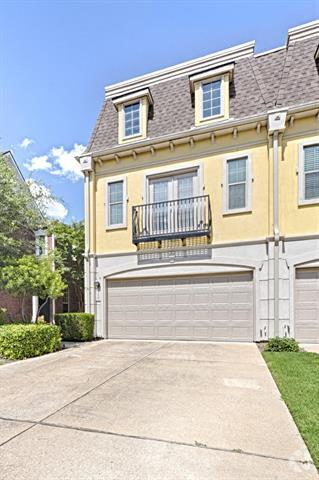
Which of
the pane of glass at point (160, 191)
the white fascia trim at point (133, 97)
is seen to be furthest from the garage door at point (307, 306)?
the white fascia trim at point (133, 97)

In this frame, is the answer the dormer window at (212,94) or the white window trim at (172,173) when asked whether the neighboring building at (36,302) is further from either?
the dormer window at (212,94)

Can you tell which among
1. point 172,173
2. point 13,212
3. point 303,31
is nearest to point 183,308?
point 172,173

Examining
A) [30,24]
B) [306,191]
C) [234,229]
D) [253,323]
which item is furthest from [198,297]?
[30,24]

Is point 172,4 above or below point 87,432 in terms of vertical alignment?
above

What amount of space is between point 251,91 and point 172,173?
347cm

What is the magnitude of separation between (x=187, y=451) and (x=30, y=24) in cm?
1044

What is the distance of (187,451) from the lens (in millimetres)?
2650

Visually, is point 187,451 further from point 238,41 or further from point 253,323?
point 238,41

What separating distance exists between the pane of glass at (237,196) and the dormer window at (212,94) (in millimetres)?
2212

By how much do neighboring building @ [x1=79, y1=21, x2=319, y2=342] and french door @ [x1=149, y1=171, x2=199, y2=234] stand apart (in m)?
0.03

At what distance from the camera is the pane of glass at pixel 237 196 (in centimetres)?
872

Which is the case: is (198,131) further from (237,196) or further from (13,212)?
(13,212)

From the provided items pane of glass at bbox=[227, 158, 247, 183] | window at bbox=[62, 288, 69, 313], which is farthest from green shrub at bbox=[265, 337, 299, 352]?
window at bbox=[62, 288, 69, 313]

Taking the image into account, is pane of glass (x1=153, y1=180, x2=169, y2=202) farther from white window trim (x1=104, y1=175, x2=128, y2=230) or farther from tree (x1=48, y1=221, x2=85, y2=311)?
tree (x1=48, y1=221, x2=85, y2=311)
